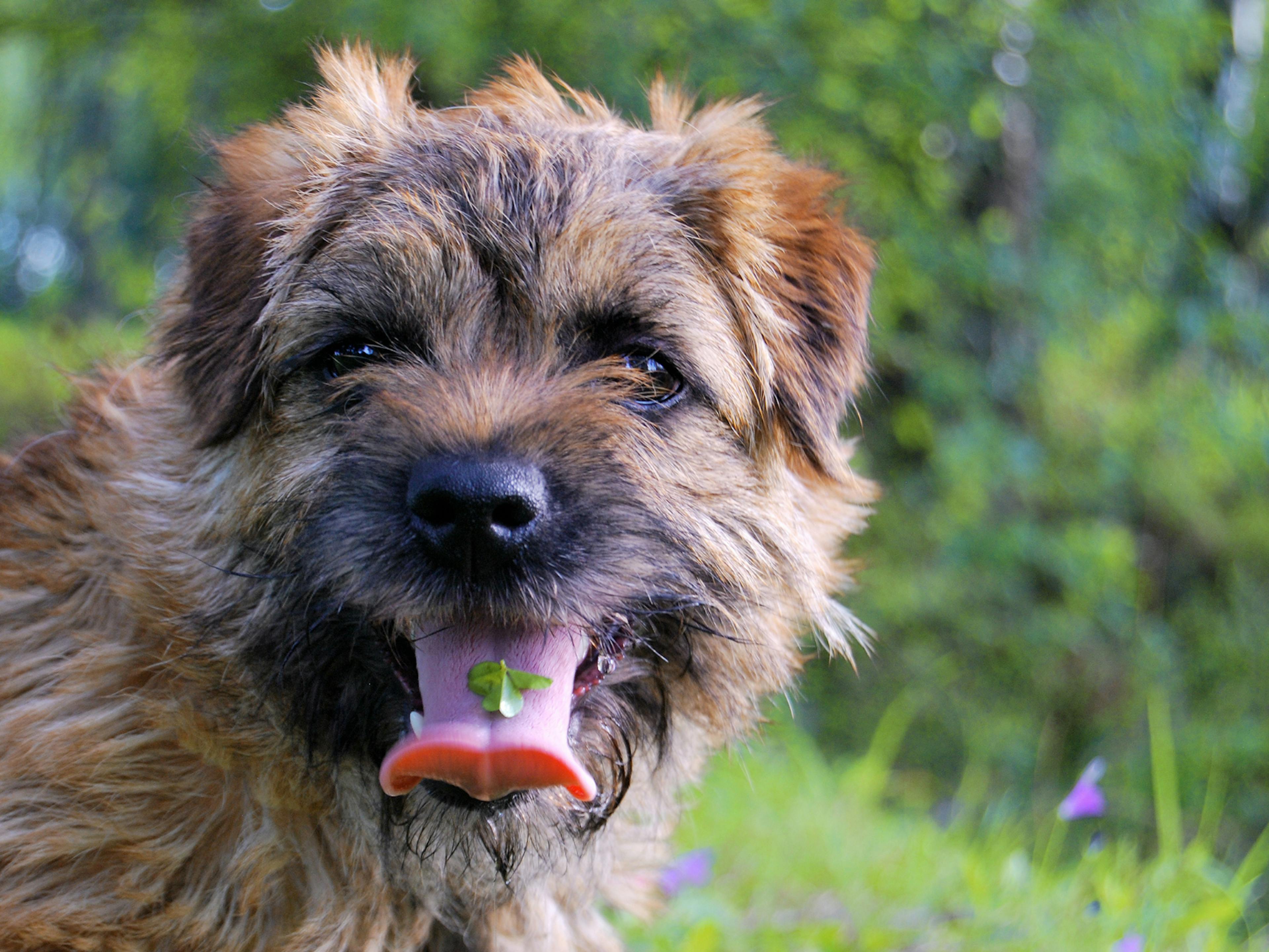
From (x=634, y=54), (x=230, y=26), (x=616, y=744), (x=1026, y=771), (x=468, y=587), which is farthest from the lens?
(x=1026, y=771)

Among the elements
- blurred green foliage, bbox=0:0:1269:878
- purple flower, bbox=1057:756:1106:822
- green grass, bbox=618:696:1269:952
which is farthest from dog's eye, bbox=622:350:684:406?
blurred green foliage, bbox=0:0:1269:878

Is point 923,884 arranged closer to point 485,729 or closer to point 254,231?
point 485,729

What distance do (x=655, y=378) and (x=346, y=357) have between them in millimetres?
712

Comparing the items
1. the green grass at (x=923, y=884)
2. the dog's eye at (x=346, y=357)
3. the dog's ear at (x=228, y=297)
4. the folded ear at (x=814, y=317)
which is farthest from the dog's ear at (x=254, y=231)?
the green grass at (x=923, y=884)

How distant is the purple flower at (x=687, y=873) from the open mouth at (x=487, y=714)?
1649 millimetres

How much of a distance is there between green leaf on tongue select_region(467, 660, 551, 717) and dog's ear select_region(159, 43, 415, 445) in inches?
33.1

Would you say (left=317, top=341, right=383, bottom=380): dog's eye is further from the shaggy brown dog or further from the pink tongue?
the pink tongue

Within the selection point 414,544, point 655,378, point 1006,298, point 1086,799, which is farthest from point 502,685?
point 1006,298

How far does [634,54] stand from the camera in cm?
630

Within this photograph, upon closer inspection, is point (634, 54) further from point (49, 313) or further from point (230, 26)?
point (49, 313)

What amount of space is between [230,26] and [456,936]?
20.7ft

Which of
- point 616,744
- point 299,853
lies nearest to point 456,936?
point 299,853

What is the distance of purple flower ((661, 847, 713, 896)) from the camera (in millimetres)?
3838

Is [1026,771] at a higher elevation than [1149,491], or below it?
below
